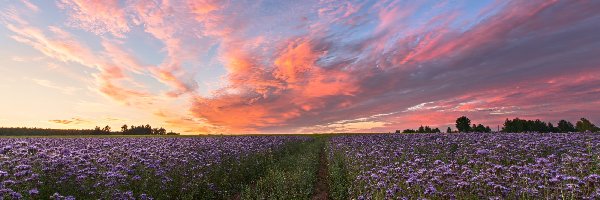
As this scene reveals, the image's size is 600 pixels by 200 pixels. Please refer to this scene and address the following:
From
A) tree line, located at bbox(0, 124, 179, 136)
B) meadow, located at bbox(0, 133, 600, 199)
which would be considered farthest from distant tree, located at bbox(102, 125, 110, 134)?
meadow, located at bbox(0, 133, 600, 199)

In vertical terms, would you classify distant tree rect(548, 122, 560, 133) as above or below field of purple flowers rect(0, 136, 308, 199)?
above

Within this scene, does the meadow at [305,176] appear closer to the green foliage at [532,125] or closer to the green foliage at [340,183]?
the green foliage at [340,183]

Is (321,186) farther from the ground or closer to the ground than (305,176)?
closer to the ground

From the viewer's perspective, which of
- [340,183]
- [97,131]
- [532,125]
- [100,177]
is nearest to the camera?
[100,177]

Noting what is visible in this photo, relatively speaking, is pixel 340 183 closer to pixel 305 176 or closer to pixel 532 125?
pixel 305 176

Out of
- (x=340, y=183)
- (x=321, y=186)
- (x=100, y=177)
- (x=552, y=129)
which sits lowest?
(x=321, y=186)

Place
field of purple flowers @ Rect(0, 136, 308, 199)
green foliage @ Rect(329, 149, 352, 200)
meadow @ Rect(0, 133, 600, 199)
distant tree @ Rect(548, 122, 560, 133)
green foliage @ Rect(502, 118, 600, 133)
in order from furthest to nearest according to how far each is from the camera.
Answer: green foliage @ Rect(502, 118, 600, 133) < distant tree @ Rect(548, 122, 560, 133) < green foliage @ Rect(329, 149, 352, 200) < field of purple flowers @ Rect(0, 136, 308, 199) < meadow @ Rect(0, 133, 600, 199)

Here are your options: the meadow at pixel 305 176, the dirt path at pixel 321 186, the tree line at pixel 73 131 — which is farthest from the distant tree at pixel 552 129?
the tree line at pixel 73 131

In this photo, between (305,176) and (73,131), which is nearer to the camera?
(305,176)

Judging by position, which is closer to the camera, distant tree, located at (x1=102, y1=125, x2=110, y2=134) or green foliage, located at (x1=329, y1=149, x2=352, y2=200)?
green foliage, located at (x1=329, y1=149, x2=352, y2=200)

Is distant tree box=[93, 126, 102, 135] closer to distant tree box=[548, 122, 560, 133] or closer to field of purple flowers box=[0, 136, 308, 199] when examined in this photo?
field of purple flowers box=[0, 136, 308, 199]

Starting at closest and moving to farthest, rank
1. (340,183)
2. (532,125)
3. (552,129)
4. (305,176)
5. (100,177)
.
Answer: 1. (100,177)
2. (340,183)
3. (305,176)
4. (552,129)
5. (532,125)

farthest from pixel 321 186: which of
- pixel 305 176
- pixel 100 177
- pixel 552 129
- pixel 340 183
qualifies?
pixel 552 129

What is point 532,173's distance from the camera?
762cm
